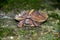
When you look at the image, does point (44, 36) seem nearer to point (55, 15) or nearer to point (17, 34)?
point (17, 34)

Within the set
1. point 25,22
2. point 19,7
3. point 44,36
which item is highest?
point 19,7

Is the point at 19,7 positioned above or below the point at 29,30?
above

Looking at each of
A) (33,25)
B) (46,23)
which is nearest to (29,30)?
(33,25)

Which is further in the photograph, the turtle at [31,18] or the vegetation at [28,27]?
the turtle at [31,18]

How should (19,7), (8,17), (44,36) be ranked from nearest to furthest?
1. (44,36)
2. (8,17)
3. (19,7)

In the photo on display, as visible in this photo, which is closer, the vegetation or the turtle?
the vegetation

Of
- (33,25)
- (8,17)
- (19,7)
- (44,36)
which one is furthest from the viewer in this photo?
(19,7)

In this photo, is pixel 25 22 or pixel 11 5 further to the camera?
pixel 11 5
